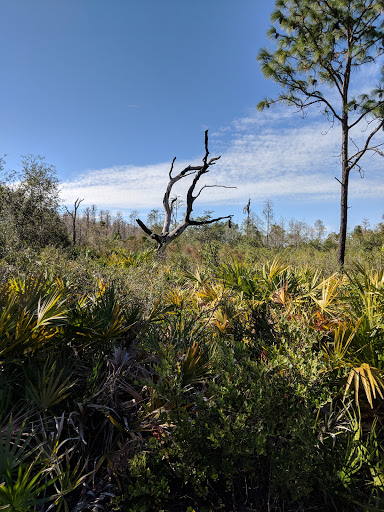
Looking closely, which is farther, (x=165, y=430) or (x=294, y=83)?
(x=294, y=83)

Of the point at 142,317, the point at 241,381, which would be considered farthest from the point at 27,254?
the point at 241,381

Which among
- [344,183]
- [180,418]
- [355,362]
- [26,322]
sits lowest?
[180,418]

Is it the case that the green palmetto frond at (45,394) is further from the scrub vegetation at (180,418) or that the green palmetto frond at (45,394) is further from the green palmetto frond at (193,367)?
the green palmetto frond at (193,367)

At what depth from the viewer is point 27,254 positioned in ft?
28.2

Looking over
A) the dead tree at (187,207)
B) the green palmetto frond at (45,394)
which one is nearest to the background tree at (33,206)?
the dead tree at (187,207)

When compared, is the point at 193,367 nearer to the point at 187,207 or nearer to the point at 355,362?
the point at 355,362

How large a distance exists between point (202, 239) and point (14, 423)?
19240mm

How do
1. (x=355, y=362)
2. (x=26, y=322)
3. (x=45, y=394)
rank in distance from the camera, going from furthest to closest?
(x=355, y=362), (x=26, y=322), (x=45, y=394)

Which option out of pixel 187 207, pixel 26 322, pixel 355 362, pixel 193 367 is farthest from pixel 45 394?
pixel 187 207

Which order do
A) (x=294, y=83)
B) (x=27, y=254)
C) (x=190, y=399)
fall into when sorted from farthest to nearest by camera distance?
(x=294, y=83), (x=27, y=254), (x=190, y=399)

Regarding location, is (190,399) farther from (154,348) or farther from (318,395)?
(318,395)

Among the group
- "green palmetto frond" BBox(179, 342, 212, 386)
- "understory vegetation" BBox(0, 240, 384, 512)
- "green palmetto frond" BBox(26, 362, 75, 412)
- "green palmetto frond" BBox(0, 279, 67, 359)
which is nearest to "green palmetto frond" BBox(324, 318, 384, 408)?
"understory vegetation" BBox(0, 240, 384, 512)

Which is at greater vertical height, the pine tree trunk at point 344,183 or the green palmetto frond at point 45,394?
the pine tree trunk at point 344,183

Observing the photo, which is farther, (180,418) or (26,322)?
(26,322)
